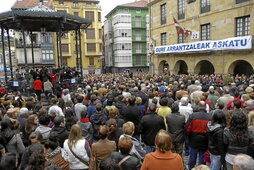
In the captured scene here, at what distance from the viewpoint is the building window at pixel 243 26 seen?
18.2m

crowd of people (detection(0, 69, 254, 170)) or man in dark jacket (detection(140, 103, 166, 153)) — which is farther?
man in dark jacket (detection(140, 103, 166, 153))

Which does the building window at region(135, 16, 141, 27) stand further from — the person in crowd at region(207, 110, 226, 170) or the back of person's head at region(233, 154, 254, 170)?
the back of person's head at region(233, 154, 254, 170)

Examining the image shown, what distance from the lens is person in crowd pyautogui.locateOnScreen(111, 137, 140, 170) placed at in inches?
127

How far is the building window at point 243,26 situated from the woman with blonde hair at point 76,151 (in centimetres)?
1861

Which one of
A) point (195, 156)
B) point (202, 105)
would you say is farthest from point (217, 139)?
point (195, 156)

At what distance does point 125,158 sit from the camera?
324 cm

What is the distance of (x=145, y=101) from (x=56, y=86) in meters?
6.21

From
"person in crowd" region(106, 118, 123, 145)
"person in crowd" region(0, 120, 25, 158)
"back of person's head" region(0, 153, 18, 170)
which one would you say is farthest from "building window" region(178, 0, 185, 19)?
"back of person's head" region(0, 153, 18, 170)

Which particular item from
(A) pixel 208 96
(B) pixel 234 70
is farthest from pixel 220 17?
(A) pixel 208 96

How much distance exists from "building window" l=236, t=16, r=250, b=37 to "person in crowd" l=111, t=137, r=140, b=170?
18567mm

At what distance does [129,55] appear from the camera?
4797 centimetres

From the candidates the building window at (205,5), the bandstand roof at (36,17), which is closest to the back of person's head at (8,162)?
the bandstand roof at (36,17)

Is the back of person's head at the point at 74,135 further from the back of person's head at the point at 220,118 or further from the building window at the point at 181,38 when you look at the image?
the building window at the point at 181,38

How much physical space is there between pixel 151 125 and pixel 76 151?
6.37 ft
